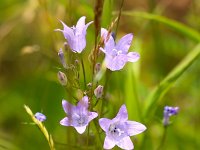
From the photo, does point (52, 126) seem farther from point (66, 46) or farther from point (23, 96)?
point (66, 46)

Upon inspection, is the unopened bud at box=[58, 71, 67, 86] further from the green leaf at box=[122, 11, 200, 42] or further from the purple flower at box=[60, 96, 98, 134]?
the green leaf at box=[122, 11, 200, 42]

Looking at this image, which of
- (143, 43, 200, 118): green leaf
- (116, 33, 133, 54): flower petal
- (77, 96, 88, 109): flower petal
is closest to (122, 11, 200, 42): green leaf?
(143, 43, 200, 118): green leaf

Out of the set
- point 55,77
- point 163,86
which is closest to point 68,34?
point 163,86

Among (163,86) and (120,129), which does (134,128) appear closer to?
(120,129)

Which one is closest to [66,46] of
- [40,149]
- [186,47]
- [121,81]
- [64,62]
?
[64,62]

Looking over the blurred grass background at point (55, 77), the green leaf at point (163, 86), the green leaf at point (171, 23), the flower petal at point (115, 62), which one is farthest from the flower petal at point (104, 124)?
the green leaf at point (171, 23)

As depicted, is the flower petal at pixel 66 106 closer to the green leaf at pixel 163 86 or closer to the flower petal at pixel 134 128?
the flower petal at pixel 134 128
